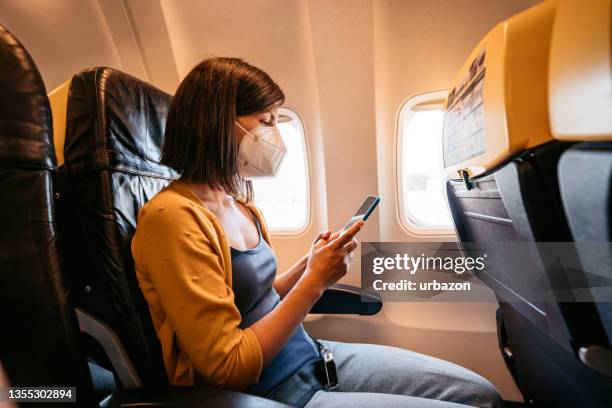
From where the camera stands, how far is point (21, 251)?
0.61 m

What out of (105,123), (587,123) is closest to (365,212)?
(587,123)

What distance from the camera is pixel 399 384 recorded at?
40.8 inches

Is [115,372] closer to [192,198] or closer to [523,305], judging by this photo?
[192,198]

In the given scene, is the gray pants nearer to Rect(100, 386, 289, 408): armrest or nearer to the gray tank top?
the gray tank top

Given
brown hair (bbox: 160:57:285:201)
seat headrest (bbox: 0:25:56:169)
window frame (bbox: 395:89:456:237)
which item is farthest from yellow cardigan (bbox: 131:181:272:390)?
window frame (bbox: 395:89:456:237)

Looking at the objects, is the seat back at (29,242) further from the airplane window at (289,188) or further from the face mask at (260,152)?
the airplane window at (289,188)

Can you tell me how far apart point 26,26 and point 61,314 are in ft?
8.31

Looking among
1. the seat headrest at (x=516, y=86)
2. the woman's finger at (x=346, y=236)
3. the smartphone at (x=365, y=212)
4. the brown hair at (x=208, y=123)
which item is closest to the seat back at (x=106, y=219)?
the brown hair at (x=208, y=123)

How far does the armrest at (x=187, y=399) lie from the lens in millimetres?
679

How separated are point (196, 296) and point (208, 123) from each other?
1.72 ft

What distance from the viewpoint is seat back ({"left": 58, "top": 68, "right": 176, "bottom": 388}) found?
82cm

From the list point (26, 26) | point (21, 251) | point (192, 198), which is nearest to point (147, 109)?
point (192, 198)

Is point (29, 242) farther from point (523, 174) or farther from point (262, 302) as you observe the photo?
point (523, 174)

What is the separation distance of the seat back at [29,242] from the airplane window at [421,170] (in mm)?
1848
